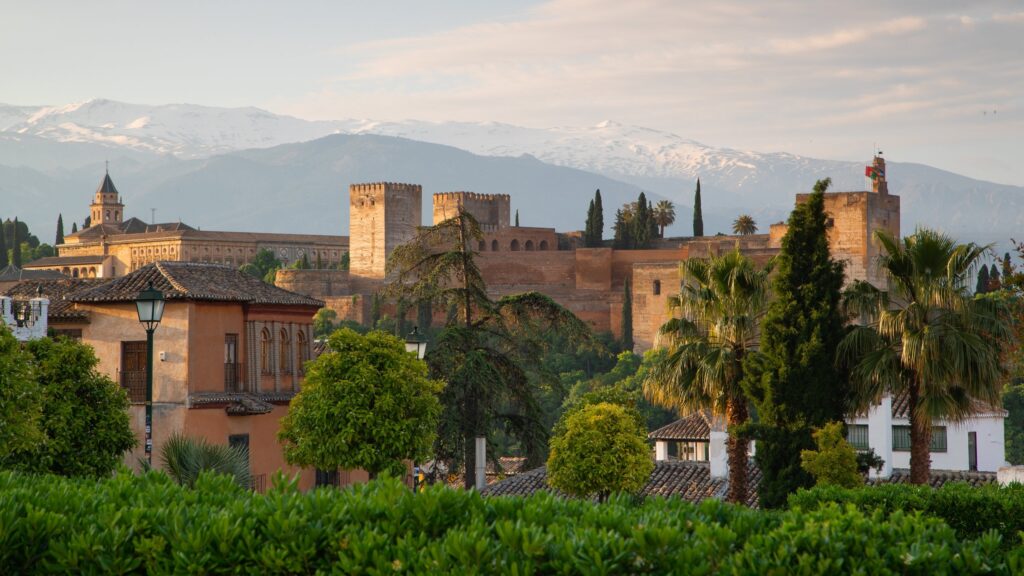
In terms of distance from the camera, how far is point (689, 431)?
1442 inches

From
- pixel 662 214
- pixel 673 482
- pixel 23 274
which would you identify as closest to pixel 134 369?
pixel 673 482

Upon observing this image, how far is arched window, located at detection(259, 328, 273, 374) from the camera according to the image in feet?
89.8

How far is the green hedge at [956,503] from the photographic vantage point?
16.0m

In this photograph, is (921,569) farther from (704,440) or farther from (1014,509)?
(704,440)

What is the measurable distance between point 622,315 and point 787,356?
67239 mm

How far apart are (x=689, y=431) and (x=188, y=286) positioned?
1524cm

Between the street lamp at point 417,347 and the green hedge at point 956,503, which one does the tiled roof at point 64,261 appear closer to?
the street lamp at point 417,347

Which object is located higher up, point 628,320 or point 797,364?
point 628,320

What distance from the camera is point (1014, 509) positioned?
16.3 metres

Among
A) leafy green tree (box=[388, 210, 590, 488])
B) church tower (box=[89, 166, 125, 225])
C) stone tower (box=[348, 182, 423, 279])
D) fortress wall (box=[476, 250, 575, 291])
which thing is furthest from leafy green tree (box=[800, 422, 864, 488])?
church tower (box=[89, 166, 125, 225])

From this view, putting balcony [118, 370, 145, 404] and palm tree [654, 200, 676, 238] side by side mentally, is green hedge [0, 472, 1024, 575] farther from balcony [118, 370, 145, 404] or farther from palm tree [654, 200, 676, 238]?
palm tree [654, 200, 676, 238]

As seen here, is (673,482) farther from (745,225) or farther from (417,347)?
(745,225)

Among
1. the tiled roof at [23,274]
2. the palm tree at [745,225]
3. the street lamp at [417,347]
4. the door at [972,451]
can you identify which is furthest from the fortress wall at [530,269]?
the street lamp at [417,347]

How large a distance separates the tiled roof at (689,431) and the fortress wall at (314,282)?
194 feet
